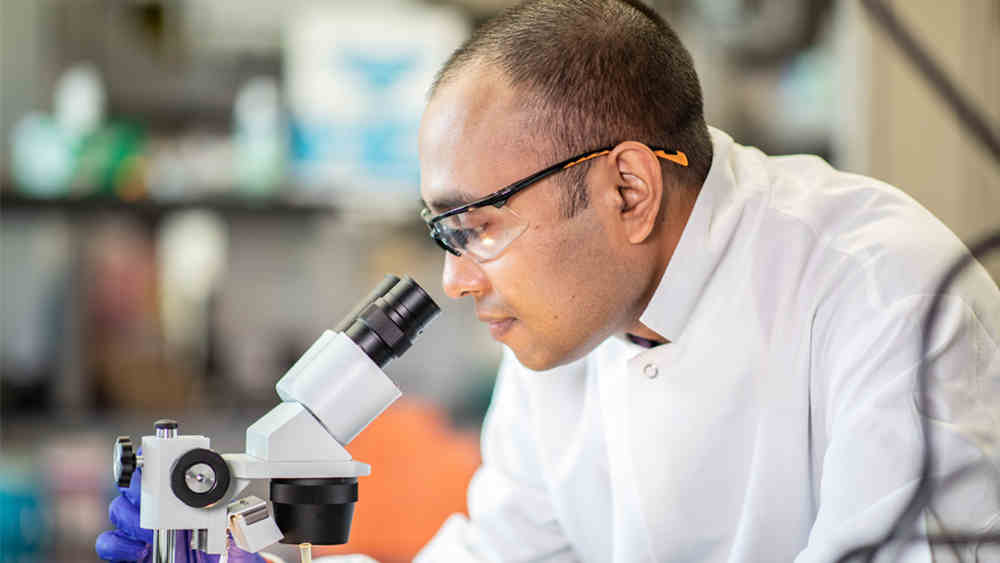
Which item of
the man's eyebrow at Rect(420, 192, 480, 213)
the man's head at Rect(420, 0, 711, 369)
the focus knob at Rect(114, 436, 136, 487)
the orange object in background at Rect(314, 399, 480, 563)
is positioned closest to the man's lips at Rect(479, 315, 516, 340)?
the man's head at Rect(420, 0, 711, 369)

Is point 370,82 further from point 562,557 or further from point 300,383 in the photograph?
point 300,383

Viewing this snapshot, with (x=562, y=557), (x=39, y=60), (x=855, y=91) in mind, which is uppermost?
(x=39, y=60)

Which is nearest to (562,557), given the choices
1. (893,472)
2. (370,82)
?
(893,472)

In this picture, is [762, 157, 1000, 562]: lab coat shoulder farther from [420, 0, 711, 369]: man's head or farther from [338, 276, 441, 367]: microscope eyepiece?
[338, 276, 441, 367]: microscope eyepiece

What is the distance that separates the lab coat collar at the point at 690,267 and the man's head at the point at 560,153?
0.13ft

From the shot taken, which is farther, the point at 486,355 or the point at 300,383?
the point at 486,355

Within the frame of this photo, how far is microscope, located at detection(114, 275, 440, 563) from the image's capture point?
96 cm

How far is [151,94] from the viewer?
13.6 ft

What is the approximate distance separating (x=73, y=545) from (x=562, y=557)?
233 cm

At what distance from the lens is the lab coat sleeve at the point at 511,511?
4.95ft

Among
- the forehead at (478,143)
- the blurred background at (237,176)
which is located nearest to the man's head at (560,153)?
the forehead at (478,143)

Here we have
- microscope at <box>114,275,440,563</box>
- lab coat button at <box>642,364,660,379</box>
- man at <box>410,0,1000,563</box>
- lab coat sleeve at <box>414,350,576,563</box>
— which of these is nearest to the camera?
microscope at <box>114,275,440,563</box>

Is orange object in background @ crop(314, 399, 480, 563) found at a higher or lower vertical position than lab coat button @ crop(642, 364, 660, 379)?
lower

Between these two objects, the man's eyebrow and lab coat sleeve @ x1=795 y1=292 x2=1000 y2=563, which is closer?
lab coat sleeve @ x1=795 y1=292 x2=1000 y2=563
